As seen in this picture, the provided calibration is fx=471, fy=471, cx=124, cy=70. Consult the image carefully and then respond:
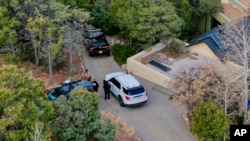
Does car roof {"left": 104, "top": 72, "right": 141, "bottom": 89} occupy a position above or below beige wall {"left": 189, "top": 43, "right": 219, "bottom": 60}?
below

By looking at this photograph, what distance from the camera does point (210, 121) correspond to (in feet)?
79.4

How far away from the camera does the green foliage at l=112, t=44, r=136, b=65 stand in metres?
36.1

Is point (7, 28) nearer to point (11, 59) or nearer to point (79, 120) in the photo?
point (11, 59)

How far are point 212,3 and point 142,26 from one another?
894cm

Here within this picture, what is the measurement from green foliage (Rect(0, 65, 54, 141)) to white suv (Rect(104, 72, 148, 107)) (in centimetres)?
780

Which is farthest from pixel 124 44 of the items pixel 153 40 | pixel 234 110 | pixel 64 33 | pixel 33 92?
pixel 33 92

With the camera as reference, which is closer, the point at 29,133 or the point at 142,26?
the point at 29,133

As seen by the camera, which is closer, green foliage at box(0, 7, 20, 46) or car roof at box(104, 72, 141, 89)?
car roof at box(104, 72, 141, 89)

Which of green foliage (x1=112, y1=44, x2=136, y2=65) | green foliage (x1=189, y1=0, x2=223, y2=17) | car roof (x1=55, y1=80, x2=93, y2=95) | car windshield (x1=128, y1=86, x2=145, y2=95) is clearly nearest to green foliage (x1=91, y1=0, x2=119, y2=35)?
green foliage (x1=112, y1=44, x2=136, y2=65)

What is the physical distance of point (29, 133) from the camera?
21.4m

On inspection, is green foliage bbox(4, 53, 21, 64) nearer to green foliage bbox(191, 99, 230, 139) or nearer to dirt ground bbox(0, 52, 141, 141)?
dirt ground bbox(0, 52, 141, 141)

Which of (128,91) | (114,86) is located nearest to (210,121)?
(128,91)

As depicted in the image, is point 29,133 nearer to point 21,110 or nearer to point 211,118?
point 21,110

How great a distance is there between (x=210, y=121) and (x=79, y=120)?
6.71 meters
